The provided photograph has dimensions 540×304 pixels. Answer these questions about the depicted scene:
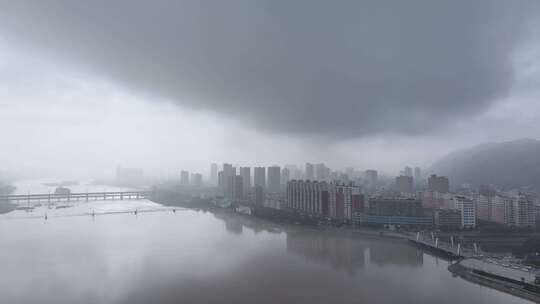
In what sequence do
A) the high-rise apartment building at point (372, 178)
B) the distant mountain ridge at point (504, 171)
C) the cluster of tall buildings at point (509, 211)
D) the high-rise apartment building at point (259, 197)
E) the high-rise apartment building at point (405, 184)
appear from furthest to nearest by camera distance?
the high-rise apartment building at point (372, 178) < the distant mountain ridge at point (504, 171) < the high-rise apartment building at point (405, 184) < the high-rise apartment building at point (259, 197) < the cluster of tall buildings at point (509, 211)

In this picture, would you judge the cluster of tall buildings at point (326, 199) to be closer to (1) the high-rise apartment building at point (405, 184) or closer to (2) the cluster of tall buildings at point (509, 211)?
(2) the cluster of tall buildings at point (509, 211)

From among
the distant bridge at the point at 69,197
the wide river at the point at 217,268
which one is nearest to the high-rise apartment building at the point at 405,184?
the wide river at the point at 217,268

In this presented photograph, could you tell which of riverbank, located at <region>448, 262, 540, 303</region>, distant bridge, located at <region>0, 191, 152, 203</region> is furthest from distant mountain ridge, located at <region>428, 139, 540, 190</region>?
distant bridge, located at <region>0, 191, 152, 203</region>

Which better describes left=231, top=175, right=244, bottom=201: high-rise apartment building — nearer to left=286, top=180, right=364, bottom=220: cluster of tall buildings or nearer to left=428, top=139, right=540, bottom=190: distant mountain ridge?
left=286, top=180, right=364, bottom=220: cluster of tall buildings

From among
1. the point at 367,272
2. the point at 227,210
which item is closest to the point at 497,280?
the point at 367,272

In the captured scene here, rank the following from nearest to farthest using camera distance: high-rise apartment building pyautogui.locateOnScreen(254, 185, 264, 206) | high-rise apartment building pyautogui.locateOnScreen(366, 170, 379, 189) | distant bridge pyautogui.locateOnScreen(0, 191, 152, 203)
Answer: high-rise apartment building pyautogui.locateOnScreen(254, 185, 264, 206), distant bridge pyautogui.locateOnScreen(0, 191, 152, 203), high-rise apartment building pyautogui.locateOnScreen(366, 170, 379, 189)

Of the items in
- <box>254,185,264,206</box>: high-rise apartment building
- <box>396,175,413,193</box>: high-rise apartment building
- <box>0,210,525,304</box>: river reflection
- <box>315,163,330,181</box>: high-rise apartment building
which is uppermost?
<box>315,163,330,181</box>: high-rise apartment building

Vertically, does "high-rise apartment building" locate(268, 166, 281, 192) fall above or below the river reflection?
above

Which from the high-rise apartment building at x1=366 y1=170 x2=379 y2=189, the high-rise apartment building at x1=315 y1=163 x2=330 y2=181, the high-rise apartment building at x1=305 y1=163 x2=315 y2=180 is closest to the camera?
the high-rise apartment building at x1=366 y1=170 x2=379 y2=189

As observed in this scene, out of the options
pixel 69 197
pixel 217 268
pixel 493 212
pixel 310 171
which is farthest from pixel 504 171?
pixel 69 197
